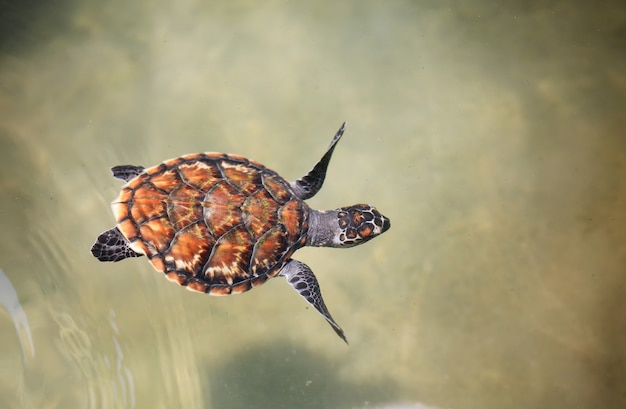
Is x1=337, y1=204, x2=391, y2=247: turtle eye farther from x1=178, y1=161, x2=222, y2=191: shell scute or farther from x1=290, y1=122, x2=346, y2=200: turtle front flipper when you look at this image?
x1=178, y1=161, x2=222, y2=191: shell scute

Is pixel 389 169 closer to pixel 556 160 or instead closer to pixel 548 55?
pixel 556 160

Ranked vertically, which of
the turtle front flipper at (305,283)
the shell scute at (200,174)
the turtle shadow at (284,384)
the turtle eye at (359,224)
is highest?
the shell scute at (200,174)

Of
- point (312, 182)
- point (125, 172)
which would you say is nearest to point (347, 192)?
point (312, 182)

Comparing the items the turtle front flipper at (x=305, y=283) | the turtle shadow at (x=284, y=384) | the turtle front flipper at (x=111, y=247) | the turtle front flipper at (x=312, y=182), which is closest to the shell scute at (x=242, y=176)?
the turtle front flipper at (x=312, y=182)

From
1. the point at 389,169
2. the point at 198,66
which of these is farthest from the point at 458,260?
the point at 198,66

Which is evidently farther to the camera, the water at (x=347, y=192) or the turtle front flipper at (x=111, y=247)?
the water at (x=347, y=192)

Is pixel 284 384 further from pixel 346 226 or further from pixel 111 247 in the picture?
pixel 111 247

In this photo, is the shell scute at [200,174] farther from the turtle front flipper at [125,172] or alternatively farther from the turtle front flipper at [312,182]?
the turtle front flipper at [312,182]

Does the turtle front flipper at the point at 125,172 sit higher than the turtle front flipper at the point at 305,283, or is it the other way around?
the turtle front flipper at the point at 125,172

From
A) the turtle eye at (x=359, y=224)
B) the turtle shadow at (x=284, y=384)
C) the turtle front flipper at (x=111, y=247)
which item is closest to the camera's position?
the turtle front flipper at (x=111, y=247)
